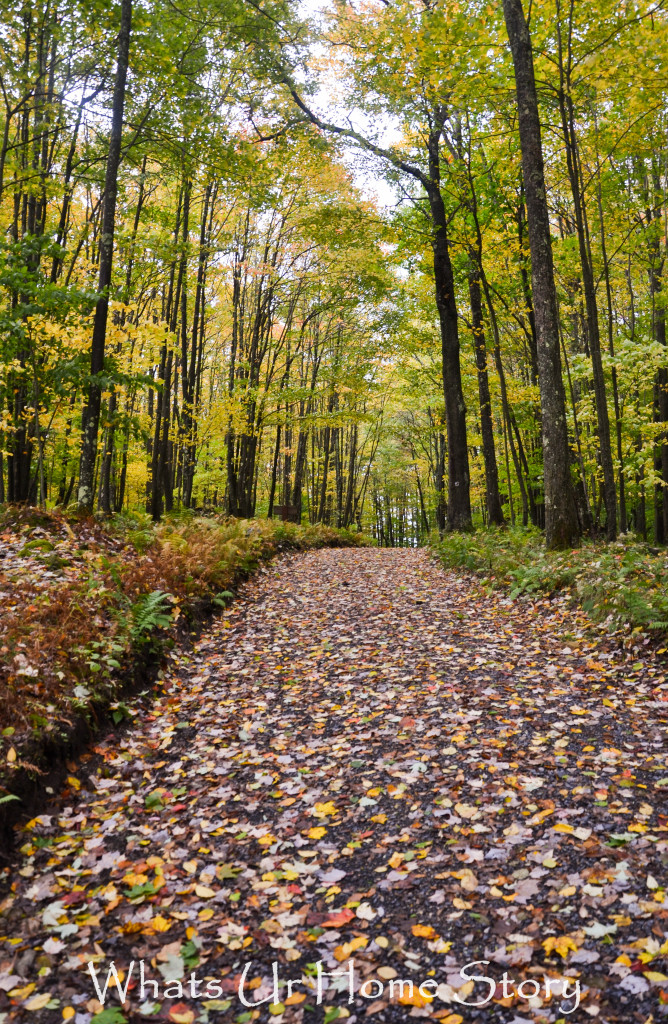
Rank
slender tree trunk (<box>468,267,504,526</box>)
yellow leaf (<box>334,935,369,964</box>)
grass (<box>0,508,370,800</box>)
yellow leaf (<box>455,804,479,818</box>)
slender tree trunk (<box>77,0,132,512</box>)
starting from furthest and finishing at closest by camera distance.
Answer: slender tree trunk (<box>468,267,504,526</box>)
slender tree trunk (<box>77,0,132,512</box>)
grass (<box>0,508,370,800</box>)
yellow leaf (<box>455,804,479,818</box>)
yellow leaf (<box>334,935,369,964</box>)

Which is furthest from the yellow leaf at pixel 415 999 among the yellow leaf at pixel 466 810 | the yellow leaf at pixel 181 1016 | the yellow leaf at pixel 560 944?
the yellow leaf at pixel 466 810

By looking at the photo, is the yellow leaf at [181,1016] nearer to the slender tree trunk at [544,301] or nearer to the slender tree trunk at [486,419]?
the slender tree trunk at [544,301]

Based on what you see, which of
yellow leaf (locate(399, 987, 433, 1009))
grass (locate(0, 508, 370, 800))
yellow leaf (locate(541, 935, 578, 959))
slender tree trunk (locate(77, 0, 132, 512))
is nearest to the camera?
yellow leaf (locate(399, 987, 433, 1009))

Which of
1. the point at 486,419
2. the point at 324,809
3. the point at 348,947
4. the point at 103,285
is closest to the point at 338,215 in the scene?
the point at 486,419

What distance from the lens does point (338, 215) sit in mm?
15695

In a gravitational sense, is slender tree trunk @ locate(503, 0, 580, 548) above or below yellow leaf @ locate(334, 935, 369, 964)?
above

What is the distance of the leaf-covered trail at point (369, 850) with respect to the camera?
267cm

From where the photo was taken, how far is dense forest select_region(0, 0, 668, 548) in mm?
9516

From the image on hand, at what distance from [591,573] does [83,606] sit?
6188 mm

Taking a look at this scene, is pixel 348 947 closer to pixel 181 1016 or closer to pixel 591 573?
pixel 181 1016

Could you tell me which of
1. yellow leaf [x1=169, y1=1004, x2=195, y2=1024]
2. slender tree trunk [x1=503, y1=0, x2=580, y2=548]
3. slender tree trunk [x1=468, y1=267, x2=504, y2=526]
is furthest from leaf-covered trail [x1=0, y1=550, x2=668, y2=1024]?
slender tree trunk [x1=468, y1=267, x2=504, y2=526]

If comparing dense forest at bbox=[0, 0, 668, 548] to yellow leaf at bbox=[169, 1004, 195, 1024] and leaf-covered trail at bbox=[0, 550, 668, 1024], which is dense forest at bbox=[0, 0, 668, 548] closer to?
leaf-covered trail at bbox=[0, 550, 668, 1024]

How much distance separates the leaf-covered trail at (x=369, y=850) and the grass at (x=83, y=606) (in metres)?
0.49

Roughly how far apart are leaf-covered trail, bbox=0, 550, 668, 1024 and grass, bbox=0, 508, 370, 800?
0.49 meters
